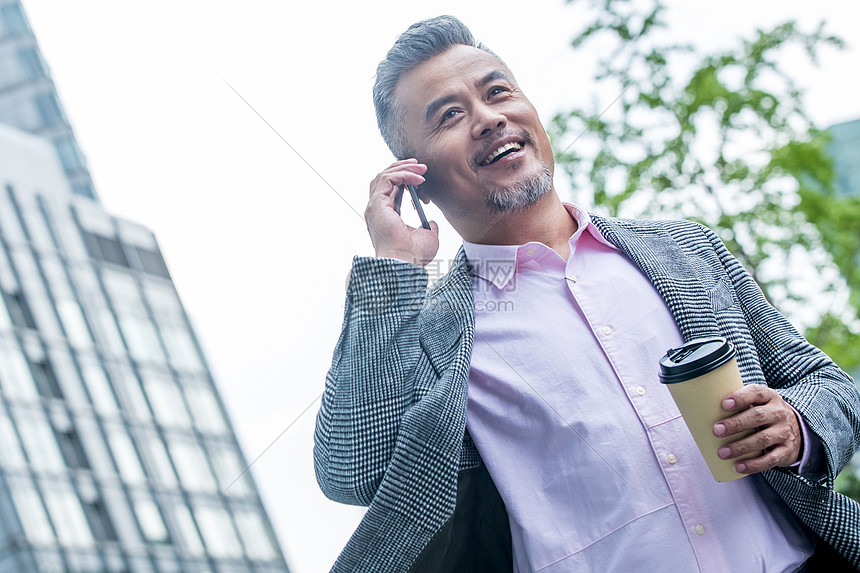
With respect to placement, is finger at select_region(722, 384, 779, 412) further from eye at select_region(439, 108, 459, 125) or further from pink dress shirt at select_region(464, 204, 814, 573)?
eye at select_region(439, 108, 459, 125)

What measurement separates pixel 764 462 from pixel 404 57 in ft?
3.03

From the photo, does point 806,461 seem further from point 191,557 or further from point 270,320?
point 191,557

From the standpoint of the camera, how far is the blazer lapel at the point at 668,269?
1.31 meters

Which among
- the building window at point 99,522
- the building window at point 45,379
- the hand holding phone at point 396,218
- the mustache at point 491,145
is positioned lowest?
the building window at point 99,522

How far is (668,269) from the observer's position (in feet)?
4.55

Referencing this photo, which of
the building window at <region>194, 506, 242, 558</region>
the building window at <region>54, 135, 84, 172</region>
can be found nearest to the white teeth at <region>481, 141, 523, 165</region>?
the building window at <region>54, 135, 84, 172</region>

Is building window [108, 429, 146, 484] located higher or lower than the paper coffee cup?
lower

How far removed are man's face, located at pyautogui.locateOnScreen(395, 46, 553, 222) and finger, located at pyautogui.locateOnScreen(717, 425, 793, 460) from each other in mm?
562

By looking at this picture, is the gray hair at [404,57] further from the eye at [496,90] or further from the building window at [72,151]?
the building window at [72,151]

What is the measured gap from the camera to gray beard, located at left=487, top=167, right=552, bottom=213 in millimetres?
1374

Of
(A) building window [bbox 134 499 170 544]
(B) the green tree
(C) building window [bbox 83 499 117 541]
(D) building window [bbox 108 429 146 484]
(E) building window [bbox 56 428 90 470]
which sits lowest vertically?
(A) building window [bbox 134 499 170 544]

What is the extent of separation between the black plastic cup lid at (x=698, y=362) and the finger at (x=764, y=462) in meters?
0.18

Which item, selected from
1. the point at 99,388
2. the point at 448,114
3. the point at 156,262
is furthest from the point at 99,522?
the point at 448,114

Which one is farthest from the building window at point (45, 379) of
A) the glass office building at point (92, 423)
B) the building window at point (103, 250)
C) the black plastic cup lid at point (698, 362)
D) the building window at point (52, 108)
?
the black plastic cup lid at point (698, 362)
